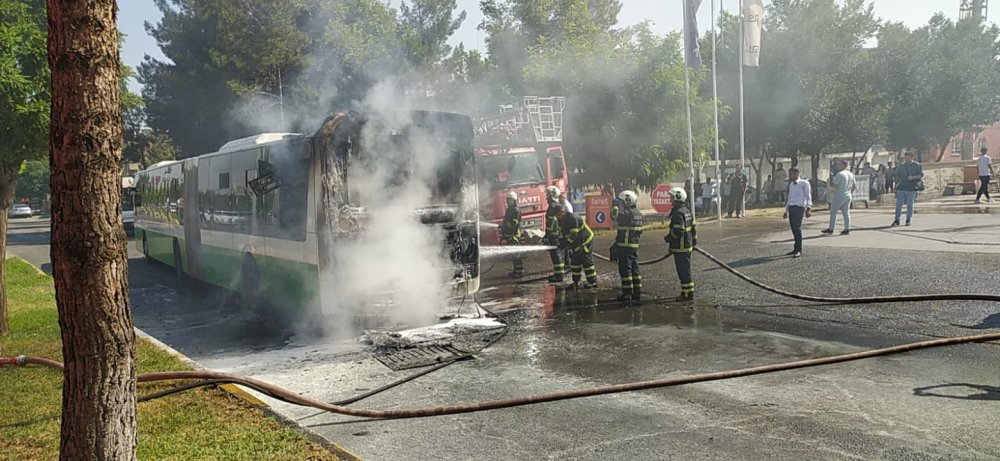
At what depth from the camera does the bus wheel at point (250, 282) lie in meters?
10.1

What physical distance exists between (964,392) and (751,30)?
18.4 meters

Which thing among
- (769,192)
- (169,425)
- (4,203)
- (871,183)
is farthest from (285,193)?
(871,183)

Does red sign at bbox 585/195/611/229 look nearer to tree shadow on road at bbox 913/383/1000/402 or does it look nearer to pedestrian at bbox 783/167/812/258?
pedestrian at bbox 783/167/812/258

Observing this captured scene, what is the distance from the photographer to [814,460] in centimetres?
425

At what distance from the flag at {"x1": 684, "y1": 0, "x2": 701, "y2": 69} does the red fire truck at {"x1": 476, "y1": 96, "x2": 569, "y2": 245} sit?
406cm

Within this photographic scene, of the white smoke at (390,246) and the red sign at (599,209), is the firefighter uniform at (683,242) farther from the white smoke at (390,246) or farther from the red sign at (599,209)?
the red sign at (599,209)

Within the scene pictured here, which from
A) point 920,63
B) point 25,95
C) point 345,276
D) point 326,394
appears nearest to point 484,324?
point 345,276

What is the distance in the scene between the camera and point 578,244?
37.3 feet

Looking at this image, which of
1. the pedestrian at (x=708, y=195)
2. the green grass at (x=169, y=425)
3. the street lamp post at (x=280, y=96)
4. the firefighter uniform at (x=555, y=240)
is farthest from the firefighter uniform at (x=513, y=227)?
the pedestrian at (x=708, y=195)

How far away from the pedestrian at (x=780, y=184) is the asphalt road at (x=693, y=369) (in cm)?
1805

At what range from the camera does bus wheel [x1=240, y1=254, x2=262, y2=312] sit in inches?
399

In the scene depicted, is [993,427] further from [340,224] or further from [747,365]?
[340,224]

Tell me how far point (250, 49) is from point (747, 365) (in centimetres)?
2273

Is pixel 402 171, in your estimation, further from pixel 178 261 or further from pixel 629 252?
pixel 178 261
